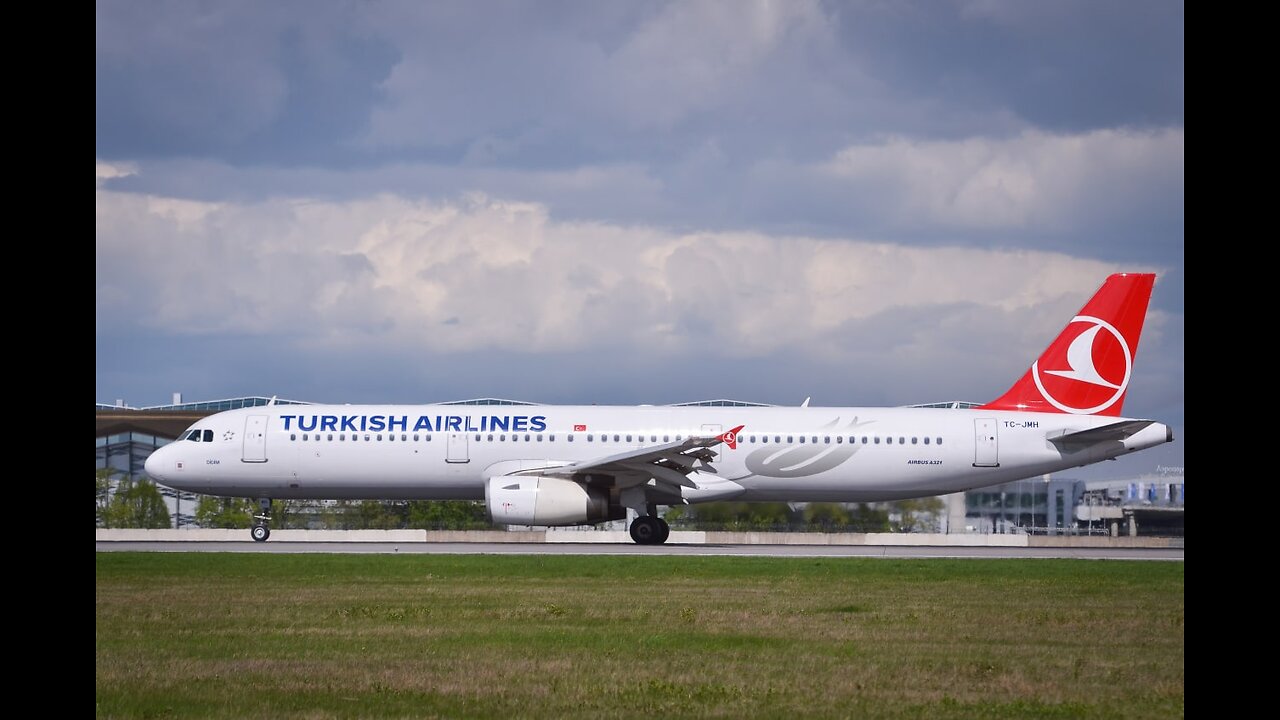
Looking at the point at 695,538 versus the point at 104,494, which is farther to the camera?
the point at 104,494

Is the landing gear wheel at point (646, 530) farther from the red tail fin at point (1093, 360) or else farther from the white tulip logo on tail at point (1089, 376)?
the white tulip logo on tail at point (1089, 376)

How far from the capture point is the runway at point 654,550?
27.7 meters

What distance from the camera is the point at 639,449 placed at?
1208 inches

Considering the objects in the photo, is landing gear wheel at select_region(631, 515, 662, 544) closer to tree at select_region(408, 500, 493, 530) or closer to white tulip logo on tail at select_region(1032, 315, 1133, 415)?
white tulip logo on tail at select_region(1032, 315, 1133, 415)

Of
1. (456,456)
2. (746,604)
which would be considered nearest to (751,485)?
(456,456)

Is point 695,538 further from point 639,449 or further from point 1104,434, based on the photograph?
point 1104,434

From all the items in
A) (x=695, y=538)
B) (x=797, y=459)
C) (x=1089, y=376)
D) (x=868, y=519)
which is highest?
(x=1089, y=376)

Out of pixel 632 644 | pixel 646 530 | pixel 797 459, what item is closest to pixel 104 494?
pixel 646 530

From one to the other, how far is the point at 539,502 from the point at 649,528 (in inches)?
141

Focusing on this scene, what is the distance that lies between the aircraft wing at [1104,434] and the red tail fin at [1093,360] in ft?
4.42

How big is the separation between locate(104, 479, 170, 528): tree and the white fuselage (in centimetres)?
936

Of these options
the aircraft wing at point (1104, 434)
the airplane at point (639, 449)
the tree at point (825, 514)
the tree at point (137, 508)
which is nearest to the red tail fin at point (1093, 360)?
the airplane at point (639, 449)

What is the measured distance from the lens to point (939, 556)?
2753cm
